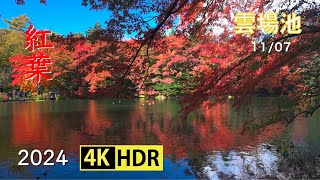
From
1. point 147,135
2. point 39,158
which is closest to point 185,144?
point 147,135

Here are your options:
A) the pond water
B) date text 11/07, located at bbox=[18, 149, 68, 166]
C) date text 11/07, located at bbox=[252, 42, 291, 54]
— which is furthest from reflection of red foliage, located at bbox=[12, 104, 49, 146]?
date text 11/07, located at bbox=[252, 42, 291, 54]

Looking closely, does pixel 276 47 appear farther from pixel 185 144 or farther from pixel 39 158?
pixel 39 158

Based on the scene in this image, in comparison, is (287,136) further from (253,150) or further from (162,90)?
(162,90)

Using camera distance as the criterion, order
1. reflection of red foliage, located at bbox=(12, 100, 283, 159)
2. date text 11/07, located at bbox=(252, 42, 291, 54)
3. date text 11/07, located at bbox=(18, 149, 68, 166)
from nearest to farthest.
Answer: date text 11/07, located at bbox=(252, 42, 291, 54) → date text 11/07, located at bbox=(18, 149, 68, 166) → reflection of red foliage, located at bbox=(12, 100, 283, 159)

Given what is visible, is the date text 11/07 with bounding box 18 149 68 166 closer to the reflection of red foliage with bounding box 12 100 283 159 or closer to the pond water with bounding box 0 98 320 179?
the pond water with bounding box 0 98 320 179

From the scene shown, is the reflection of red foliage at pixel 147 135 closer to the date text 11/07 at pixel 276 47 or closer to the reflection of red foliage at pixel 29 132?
the reflection of red foliage at pixel 29 132

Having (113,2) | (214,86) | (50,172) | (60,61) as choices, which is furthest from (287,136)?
(60,61)

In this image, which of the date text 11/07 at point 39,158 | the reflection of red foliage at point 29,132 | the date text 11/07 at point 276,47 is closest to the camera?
the date text 11/07 at point 276,47

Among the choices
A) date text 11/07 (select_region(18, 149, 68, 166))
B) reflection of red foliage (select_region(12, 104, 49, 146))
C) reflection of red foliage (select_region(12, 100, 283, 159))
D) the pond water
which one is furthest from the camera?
reflection of red foliage (select_region(12, 104, 49, 146))

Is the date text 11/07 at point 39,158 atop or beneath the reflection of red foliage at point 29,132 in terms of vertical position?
beneath

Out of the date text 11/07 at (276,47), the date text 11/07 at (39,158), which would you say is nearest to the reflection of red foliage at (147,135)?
the date text 11/07 at (39,158)

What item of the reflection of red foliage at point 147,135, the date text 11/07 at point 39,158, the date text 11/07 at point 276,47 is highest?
the date text 11/07 at point 276,47

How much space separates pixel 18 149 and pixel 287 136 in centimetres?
665

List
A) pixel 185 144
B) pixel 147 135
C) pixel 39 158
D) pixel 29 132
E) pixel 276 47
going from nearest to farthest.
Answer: pixel 276 47, pixel 39 158, pixel 185 144, pixel 147 135, pixel 29 132
